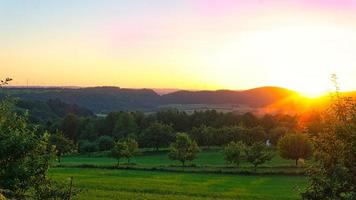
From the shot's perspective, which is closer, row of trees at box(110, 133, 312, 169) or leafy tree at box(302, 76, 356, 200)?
leafy tree at box(302, 76, 356, 200)

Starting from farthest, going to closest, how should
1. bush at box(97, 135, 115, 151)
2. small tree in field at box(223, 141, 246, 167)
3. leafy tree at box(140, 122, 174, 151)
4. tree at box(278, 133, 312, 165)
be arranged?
bush at box(97, 135, 115, 151), leafy tree at box(140, 122, 174, 151), tree at box(278, 133, 312, 165), small tree in field at box(223, 141, 246, 167)

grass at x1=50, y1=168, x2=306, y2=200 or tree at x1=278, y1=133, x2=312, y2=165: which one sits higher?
tree at x1=278, y1=133, x2=312, y2=165

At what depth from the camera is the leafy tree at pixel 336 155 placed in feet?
51.2

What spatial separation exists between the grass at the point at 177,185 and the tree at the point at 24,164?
83.7ft

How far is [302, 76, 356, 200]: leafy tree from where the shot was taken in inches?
615

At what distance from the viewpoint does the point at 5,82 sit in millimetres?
22266

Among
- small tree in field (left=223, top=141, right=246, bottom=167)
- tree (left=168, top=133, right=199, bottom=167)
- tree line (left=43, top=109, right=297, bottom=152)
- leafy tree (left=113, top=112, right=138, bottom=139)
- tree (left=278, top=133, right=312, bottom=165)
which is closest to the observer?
small tree in field (left=223, top=141, right=246, bottom=167)

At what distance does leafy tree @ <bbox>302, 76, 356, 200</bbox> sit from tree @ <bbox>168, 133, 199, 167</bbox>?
70.1 meters

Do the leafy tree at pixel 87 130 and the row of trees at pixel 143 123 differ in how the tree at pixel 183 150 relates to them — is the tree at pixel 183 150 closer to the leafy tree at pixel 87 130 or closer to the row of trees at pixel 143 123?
the row of trees at pixel 143 123

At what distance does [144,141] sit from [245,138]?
1015 inches

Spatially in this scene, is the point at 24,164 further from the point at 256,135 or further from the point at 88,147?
the point at 88,147

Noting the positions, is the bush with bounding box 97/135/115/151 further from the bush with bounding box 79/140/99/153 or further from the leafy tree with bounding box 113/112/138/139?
the leafy tree with bounding box 113/112/138/139

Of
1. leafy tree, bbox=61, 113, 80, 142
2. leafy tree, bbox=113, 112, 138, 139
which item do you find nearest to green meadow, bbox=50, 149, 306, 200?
leafy tree, bbox=113, 112, 138, 139

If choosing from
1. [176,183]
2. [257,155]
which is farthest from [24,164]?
[257,155]
